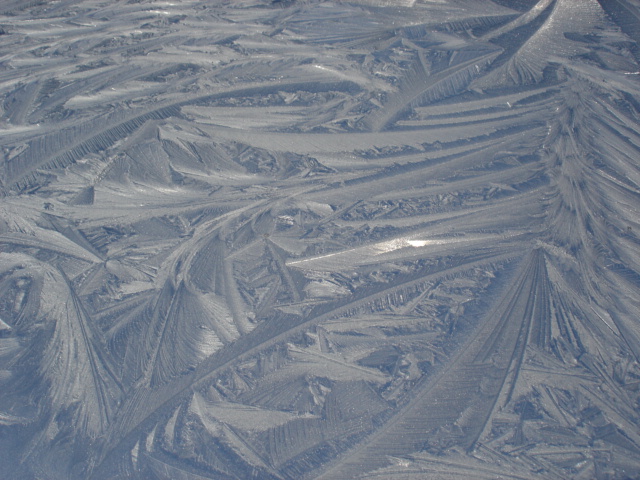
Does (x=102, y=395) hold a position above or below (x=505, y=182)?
below

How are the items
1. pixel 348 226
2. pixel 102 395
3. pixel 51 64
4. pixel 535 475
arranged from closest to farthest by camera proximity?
pixel 535 475 < pixel 102 395 < pixel 348 226 < pixel 51 64

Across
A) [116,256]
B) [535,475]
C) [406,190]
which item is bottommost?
Result: [535,475]

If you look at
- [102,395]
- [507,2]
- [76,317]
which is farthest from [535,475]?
[507,2]

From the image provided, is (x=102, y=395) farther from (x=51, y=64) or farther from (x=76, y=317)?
(x=51, y=64)

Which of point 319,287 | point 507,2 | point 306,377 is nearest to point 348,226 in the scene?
point 319,287

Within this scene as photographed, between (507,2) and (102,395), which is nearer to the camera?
(102,395)

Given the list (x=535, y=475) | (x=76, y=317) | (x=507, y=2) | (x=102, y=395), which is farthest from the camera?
(x=507, y=2)
